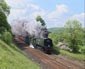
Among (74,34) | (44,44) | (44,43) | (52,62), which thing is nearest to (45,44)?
(44,44)

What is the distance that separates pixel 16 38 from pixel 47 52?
18724 millimetres

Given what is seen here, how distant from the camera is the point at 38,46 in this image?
63.0 m

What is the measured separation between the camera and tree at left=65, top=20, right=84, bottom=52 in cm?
7650

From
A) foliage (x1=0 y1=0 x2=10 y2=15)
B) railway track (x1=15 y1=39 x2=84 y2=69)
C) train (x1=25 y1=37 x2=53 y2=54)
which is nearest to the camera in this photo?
railway track (x1=15 y1=39 x2=84 y2=69)

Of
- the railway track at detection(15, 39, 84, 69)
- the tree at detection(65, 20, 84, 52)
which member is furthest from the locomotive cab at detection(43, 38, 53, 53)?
the tree at detection(65, 20, 84, 52)

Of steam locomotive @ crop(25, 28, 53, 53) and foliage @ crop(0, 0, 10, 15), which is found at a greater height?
foliage @ crop(0, 0, 10, 15)

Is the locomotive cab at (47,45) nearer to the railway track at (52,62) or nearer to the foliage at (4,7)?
the railway track at (52,62)

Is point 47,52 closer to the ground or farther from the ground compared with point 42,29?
closer to the ground

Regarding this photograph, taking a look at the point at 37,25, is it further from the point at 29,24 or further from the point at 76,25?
the point at 76,25

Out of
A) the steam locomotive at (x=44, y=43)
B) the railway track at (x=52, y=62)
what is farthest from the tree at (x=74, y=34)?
the railway track at (x=52, y=62)

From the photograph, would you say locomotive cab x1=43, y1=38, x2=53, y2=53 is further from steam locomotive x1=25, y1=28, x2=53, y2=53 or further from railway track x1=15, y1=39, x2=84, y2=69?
railway track x1=15, y1=39, x2=84, y2=69

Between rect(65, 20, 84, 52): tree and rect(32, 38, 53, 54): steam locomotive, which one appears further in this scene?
rect(65, 20, 84, 52): tree

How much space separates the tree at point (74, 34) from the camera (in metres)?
76.5

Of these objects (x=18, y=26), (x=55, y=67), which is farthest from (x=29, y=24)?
(x=55, y=67)
